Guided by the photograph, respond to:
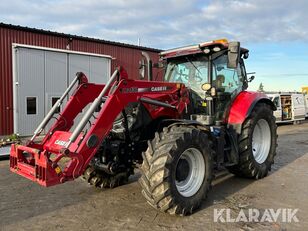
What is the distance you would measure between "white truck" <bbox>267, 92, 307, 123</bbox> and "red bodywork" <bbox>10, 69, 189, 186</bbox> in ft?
47.5

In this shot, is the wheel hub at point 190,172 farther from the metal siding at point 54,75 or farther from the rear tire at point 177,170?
the metal siding at point 54,75

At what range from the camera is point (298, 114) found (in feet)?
67.1

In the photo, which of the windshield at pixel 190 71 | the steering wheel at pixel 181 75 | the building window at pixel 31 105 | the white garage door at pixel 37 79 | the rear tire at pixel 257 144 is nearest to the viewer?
the rear tire at pixel 257 144

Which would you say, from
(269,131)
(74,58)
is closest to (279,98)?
(74,58)

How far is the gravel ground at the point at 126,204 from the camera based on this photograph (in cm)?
431

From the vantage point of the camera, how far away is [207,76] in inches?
241

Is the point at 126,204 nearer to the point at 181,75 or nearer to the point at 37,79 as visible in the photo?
the point at 181,75

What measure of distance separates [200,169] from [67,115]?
7.25 ft

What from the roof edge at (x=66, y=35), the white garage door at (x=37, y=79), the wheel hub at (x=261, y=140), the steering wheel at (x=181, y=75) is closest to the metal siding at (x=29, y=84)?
the white garage door at (x=37, y=79)

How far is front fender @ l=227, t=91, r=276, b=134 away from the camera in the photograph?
20.0 ft

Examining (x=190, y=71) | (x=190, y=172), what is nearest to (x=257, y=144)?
(x=190, y=71)

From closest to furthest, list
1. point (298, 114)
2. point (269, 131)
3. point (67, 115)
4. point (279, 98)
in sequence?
point (67, 115)
point (269, 131)
point (279, 98)
point (298, 114)

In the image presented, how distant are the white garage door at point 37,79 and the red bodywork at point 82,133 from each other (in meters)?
→ 7.92

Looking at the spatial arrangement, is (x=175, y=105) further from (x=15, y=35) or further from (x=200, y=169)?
(x=15, y=35)
